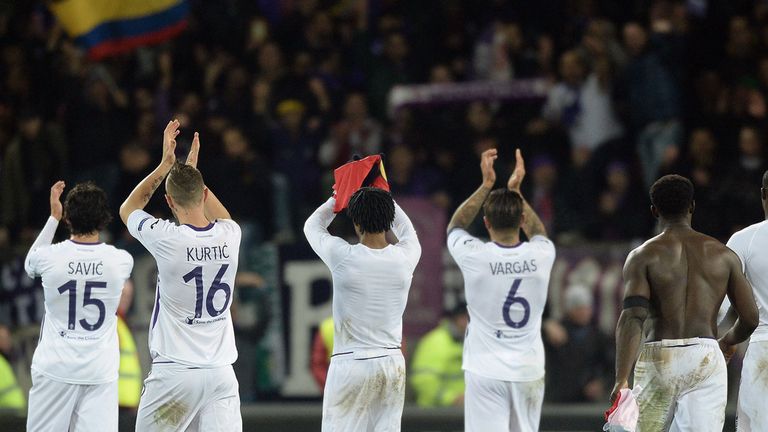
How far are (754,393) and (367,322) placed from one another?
2462 millimetres

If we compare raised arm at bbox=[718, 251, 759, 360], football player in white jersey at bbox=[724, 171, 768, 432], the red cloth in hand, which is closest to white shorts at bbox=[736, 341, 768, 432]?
football player in white jersey at bbox=[724, 171, 768, 432]

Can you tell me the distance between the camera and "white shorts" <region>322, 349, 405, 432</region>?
894cm

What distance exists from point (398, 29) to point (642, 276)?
8925 mm

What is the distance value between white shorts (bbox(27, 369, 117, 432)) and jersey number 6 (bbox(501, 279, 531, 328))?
2805mm

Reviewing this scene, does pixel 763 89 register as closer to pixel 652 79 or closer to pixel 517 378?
pixel 652 79

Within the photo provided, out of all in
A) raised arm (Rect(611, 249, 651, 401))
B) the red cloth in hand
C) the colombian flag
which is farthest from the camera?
the colombian flag

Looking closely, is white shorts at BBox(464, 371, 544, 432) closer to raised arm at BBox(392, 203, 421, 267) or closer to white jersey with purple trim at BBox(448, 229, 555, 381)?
white jersey with purple trim at BBox(448, 229, 555, 381)

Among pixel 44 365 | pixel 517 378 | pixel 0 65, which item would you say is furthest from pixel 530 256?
pixel 0 65

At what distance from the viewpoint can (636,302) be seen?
8.30m

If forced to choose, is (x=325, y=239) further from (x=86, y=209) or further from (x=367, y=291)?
(x=86, y=209)

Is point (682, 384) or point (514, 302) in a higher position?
point (514, 302)

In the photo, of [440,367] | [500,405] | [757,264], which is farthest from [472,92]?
[757,264]

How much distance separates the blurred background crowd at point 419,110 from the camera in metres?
14.5

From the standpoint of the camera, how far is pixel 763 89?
14773 millimetres
